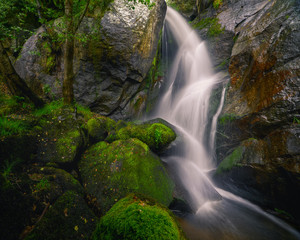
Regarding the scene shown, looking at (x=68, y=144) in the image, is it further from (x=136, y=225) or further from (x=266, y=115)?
(x=266, y=115)

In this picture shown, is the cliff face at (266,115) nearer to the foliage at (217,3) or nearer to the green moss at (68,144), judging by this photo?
the green moss at (68,144)

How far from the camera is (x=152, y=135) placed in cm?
521

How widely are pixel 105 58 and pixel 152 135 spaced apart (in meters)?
5.43

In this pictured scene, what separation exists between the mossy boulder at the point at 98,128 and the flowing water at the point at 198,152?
104 inches

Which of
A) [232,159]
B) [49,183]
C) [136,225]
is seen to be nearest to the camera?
[136,225]

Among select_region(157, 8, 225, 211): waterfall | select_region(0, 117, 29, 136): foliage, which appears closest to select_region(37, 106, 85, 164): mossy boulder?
select_region(0, 117, 29, 136): foliage

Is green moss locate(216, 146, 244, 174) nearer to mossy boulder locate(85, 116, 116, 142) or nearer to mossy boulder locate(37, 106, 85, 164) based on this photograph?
mossy boulder locate(85, 116, 116, 142)

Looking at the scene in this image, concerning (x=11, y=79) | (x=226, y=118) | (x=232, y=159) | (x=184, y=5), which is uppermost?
(x=184, y=5)

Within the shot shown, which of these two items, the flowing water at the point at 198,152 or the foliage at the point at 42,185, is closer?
the foliage at the point at 42,185

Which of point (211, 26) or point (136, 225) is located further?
point (211, 26)

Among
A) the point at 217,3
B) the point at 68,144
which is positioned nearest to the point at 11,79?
the point at 68,144

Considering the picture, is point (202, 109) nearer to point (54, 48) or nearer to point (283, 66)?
point (283, 66)

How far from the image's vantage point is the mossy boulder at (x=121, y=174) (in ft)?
11.5

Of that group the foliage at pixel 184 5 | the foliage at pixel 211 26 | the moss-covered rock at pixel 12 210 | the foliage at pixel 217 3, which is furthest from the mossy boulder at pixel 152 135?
the foliage at pixel 184 5
